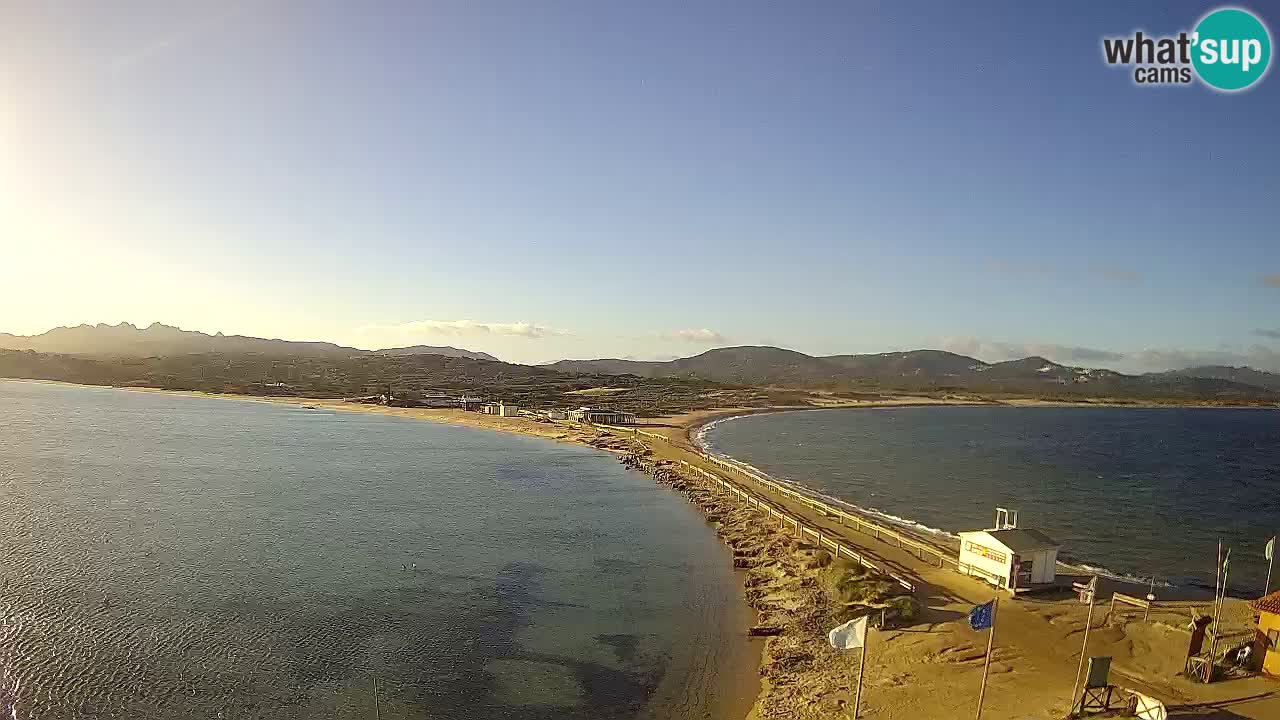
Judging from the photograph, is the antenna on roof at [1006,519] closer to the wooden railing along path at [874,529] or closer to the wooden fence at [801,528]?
the wooden railing along path at [874,529]

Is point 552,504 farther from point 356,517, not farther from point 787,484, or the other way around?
point 787,484

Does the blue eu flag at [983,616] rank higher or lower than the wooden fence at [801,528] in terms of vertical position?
higher

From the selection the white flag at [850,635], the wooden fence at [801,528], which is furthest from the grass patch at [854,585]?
the white flag at [850,635]

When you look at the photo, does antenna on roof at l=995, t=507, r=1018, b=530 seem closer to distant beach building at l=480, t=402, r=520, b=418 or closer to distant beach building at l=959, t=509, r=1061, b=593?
distant beach building at l=959, t=509, r=1061, b=593

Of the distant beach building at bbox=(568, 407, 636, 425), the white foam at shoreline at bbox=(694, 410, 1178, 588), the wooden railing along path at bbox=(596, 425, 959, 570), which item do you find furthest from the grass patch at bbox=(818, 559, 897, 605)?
the distant beach building at bbox=(568, 407, 636, 425)

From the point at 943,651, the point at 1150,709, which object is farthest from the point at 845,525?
the point at 1150,709
